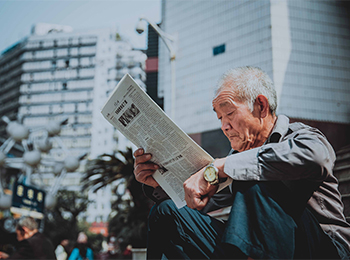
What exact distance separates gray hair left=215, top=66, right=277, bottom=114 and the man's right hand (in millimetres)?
511

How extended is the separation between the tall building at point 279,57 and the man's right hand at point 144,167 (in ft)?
30.4

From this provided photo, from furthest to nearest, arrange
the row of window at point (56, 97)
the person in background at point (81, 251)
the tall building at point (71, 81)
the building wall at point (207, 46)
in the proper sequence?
1. the row of window at point (56, 97)
2. the tall building at point (71, 81)
3. the building wall at point (207, 46)
4. the person in background at point (81, 251)

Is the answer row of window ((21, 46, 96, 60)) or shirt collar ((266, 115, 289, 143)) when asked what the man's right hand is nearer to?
shirt collar ((266, 115, 289, 143))

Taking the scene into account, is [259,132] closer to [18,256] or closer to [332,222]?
[332,222]

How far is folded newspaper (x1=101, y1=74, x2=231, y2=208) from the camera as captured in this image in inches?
60.0

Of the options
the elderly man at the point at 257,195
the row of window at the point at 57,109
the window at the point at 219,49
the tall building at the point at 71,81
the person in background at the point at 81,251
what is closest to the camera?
the elderly man at the point at 257,195

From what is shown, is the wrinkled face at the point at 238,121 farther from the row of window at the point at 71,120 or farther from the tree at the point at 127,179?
the row of window at the point at 71,120

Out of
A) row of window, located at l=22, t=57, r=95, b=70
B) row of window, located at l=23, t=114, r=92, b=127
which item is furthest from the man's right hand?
row of window, located at l=22, t=57, r=95, b=70

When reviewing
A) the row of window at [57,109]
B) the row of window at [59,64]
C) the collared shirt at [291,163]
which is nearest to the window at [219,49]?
the collared shirt at [291,163]

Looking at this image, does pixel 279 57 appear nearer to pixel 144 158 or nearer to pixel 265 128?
pixel 265 128

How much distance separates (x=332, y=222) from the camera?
1447mm

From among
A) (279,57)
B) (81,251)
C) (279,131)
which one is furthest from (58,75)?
(279,131)

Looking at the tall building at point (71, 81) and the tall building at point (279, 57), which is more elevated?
the tall building at point (71, 81)

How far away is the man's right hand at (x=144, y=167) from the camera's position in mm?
1708
